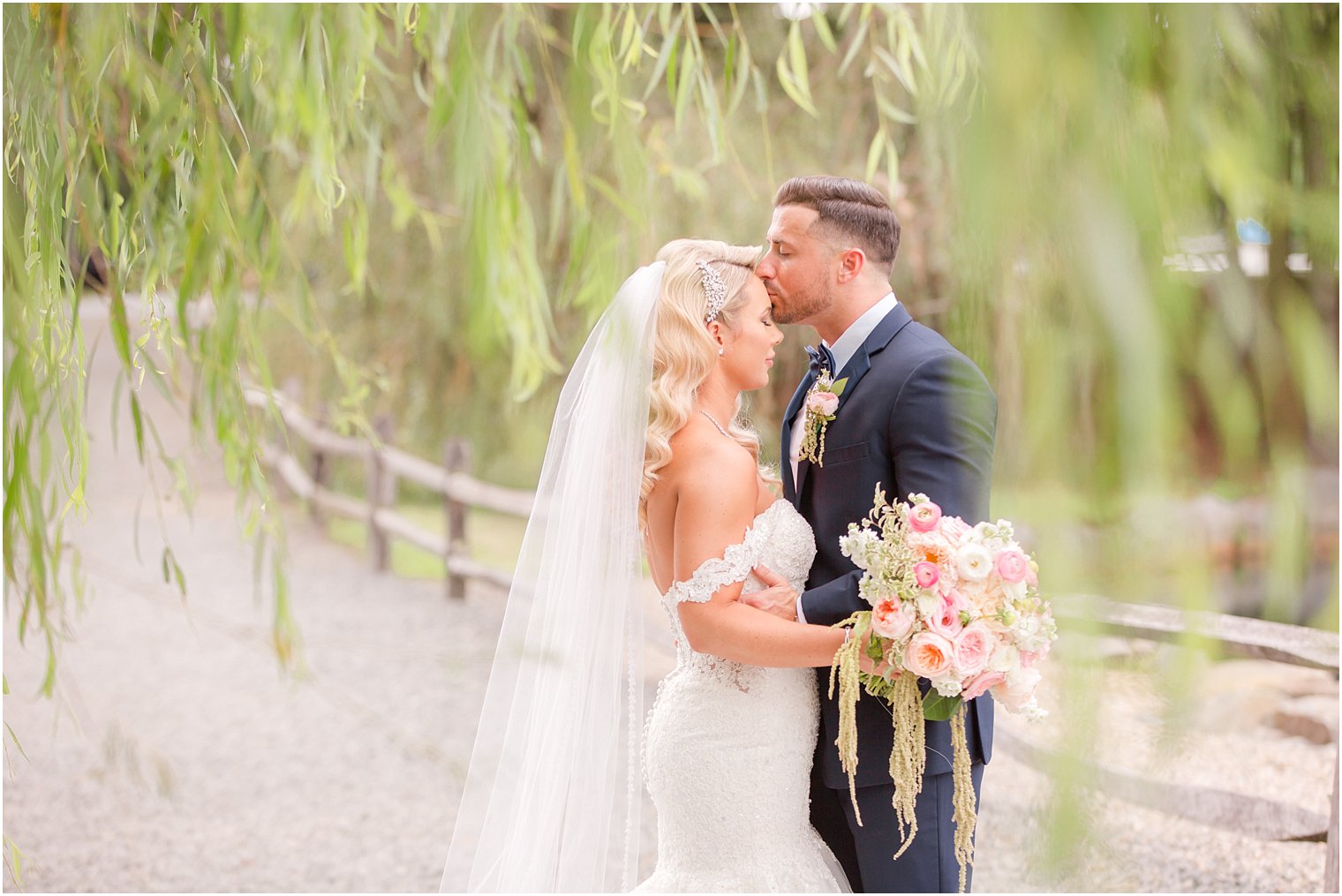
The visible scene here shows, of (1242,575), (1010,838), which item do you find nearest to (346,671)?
(1010,838)

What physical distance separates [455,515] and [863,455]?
657cm

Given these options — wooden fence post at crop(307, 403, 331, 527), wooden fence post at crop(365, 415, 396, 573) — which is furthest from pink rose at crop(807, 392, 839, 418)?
wooden fence post at crop(307, 403, 331, 527)

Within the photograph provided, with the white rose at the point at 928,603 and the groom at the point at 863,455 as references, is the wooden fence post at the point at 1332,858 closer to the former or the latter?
the groom at the point at 863,455

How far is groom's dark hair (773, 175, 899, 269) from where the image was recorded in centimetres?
201

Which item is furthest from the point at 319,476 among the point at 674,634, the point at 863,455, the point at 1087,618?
the point at 1087,618

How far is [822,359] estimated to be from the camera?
209 cm

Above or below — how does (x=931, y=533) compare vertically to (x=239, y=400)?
below

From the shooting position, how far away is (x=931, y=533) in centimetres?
170

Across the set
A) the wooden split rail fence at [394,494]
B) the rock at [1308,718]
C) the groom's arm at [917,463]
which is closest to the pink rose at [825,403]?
the groom's arm at [917,463]

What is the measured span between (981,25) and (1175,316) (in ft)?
0.35

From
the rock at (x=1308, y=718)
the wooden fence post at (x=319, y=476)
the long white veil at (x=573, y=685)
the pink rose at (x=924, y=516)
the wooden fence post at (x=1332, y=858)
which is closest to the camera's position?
the pink rose at (x=924, y=516)

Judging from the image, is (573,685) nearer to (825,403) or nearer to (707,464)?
(707,464)

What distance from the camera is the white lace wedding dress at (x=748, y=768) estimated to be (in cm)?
198

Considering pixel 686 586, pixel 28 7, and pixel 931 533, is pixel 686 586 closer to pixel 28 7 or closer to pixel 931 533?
pixel 931 533
